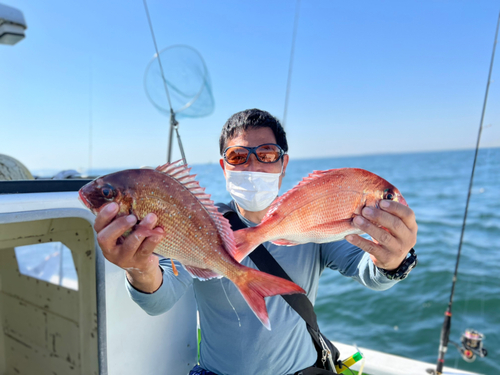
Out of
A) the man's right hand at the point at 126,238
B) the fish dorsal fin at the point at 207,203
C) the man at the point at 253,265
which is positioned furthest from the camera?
the man at the point at 253,265

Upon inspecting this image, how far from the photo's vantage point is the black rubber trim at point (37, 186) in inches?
65.0

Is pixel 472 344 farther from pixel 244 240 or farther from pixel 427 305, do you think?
pixel 427 305

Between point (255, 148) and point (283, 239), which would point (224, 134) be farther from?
point (283, 239)

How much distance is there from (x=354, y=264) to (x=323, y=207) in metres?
0.88

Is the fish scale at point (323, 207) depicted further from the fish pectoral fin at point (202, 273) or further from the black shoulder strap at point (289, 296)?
the black shoulder strap at point (289, 296)

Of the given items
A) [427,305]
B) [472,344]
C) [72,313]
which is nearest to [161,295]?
[72,313]

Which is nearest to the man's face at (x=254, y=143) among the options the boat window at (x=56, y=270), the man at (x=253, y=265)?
the man at (x=253, y=265)

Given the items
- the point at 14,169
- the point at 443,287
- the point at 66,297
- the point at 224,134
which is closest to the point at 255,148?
the point at 224,134

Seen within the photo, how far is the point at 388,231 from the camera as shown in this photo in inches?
51.7

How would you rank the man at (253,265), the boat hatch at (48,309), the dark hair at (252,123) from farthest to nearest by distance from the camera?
the boat hatch at (48,309)
the dark hair at (252,123)
the man at (253,265)

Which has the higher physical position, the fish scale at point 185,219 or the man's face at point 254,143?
the man's face at point 254,143

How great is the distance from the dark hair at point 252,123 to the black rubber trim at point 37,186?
39.6 inches

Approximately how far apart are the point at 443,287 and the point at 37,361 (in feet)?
29.6

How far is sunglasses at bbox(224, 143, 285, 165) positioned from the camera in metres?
1.77
